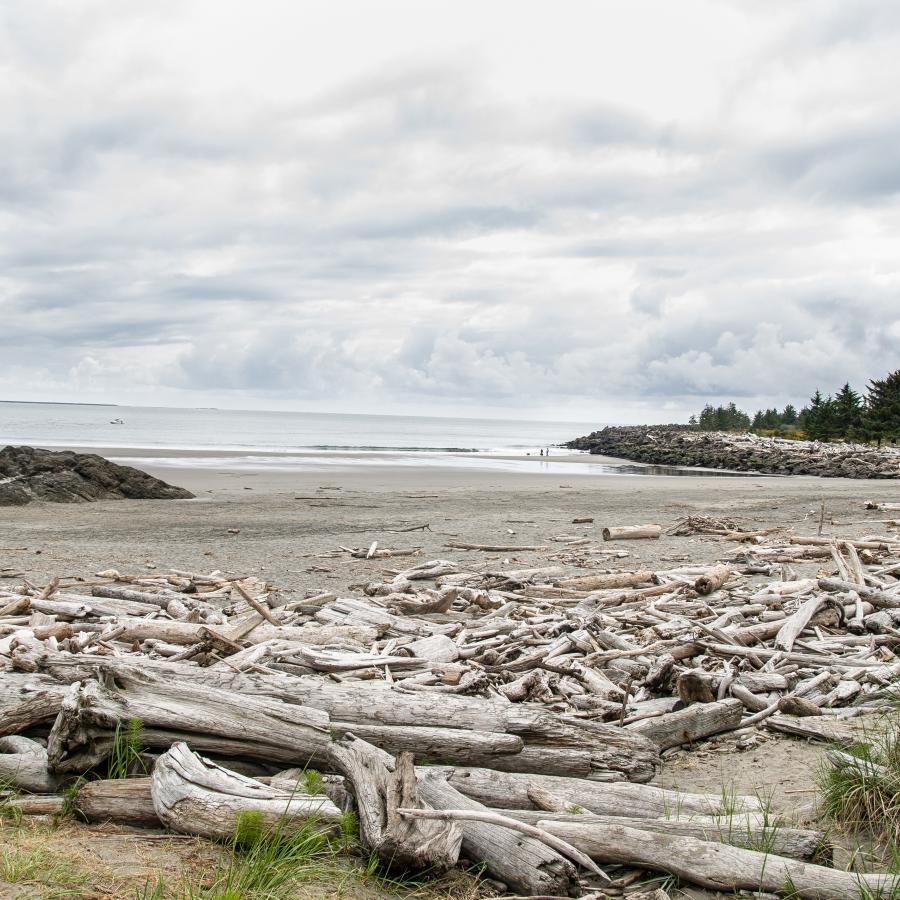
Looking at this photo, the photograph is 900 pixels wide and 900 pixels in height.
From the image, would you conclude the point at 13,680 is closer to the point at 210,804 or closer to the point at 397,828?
the point at 210,804

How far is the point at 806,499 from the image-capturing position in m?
28.0

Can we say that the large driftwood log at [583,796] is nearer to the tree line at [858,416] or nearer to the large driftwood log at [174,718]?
the large driftwood log at [174,718]

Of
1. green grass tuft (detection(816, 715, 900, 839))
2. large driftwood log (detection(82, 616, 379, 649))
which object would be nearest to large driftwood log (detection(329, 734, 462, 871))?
green grass tuft (detection(816, 715, 900, 839))

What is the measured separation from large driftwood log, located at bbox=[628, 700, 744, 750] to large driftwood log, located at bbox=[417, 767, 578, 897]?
200 cm

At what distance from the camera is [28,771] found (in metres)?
4.78

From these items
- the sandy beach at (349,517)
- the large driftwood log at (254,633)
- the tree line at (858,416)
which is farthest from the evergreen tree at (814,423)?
the large driftwood log at (254,633)

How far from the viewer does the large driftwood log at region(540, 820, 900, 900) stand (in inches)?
155

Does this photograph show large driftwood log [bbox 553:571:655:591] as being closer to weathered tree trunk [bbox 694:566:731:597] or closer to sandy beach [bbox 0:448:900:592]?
weathered tree trunk [bbox 694:566:731:597]

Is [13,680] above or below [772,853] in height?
above

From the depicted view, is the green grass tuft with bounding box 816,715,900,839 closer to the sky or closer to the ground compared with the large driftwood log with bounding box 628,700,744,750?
closer to the sky

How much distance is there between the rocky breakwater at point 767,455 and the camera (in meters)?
47.8

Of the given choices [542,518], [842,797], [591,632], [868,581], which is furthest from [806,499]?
[842,797]

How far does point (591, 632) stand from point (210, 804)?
195 inches

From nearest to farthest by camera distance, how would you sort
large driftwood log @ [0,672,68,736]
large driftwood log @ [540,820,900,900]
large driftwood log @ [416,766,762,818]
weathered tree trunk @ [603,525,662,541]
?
1. large driftwood log @ [540,820,900,900]
2. large driftwood log @ [416,766,762,818]
3. large driftwood log @ [0,672,68,736]
4. weathered tree trunk @ [603,525,662,541]
